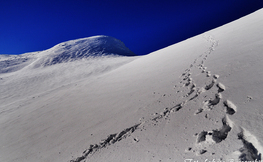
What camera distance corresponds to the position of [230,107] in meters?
2.10

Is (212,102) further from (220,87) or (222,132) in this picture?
(222,132)

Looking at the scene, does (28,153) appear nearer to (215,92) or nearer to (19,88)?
(215,92)

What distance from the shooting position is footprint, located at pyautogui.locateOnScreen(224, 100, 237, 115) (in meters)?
1.98

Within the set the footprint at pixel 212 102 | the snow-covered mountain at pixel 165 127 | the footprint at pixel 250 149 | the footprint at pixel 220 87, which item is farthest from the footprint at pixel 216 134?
the footprint at pixel 220 87

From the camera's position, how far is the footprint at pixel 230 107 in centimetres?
198

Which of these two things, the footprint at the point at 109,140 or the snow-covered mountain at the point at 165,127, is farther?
the footprint at the point at 109,140

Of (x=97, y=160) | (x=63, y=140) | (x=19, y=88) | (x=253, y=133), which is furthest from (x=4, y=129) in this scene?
(x=19, y=88)

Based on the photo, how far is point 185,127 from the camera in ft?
6.88

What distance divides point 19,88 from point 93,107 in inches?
398

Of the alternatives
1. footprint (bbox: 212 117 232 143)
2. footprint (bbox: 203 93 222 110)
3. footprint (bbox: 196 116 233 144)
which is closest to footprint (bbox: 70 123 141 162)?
footprint (bbox: 196 116 233 144)

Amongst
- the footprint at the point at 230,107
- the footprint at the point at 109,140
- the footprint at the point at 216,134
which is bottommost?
the footprint at the point at 109,140

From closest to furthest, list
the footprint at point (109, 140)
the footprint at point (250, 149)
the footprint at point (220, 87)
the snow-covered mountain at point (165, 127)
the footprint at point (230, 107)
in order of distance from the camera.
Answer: the footprint at point (250, 149) < the snow-covered mountain at point (165, 127) < the footprint at point (230, 107) < the footprint at point (109, 140) < the footprint at point (220, 87)

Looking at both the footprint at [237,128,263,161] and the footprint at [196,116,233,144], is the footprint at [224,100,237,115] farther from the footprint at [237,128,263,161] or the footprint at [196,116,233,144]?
the footprint at [237,128,263,161]

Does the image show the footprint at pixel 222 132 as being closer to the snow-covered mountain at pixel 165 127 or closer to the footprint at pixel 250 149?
the snow-covered mountain at pixel 165 127
